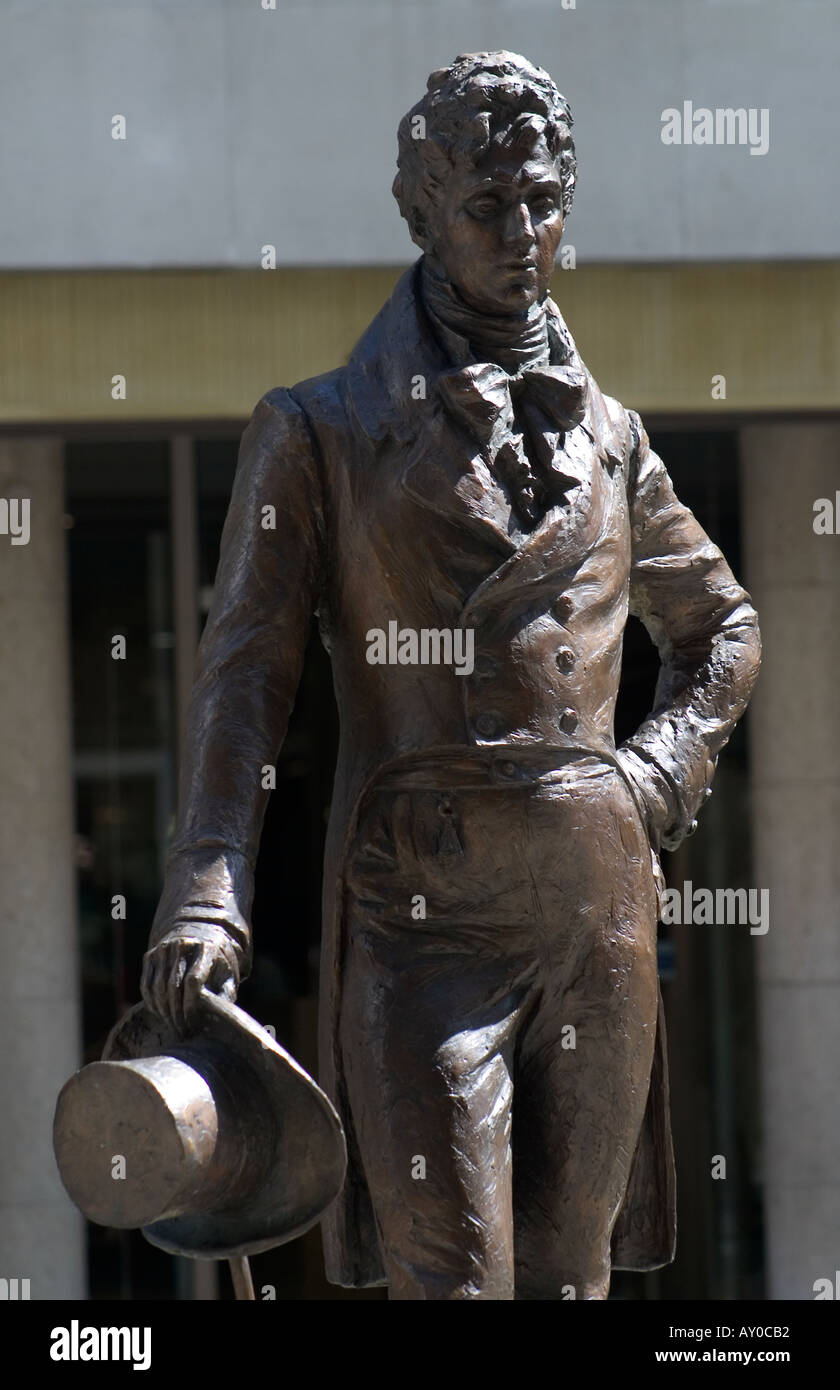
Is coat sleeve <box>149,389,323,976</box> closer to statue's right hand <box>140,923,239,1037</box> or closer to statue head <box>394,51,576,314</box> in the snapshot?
statue's right hand <box>140,923,239,1037</box>

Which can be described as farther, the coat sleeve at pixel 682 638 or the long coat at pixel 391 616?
the coat sleeve at pixel 682 638

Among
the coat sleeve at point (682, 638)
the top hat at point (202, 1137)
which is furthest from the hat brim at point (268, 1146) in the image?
the coat sleeve at point (682, 638)

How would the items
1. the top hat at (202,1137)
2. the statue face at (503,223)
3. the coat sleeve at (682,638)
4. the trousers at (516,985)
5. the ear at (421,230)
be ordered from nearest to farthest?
the top hat at (202,1137), the trousers at (516,985), the statue face at (503,223), the ear at (421,230), the coat sleeve at (682,638)

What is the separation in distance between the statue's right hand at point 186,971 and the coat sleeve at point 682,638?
87cm

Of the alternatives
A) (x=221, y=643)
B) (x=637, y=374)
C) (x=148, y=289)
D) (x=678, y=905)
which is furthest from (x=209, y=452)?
(x=221, y=643)

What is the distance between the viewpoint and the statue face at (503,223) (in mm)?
3881

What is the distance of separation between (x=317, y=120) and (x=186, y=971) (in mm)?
5227

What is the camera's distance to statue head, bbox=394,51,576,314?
3.88 metres

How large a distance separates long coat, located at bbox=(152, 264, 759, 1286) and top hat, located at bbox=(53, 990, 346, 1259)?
0.24 metres

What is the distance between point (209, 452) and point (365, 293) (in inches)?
56.2

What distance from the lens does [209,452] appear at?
941 centimetres

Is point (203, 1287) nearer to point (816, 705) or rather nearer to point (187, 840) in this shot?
point (816, 705)

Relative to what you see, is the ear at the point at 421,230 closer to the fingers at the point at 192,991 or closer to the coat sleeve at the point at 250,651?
the coat sleeve at the point at 250,651

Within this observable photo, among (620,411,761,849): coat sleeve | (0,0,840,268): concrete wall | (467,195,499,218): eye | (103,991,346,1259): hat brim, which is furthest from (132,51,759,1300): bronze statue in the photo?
(0,0,840,268): concrete wall
